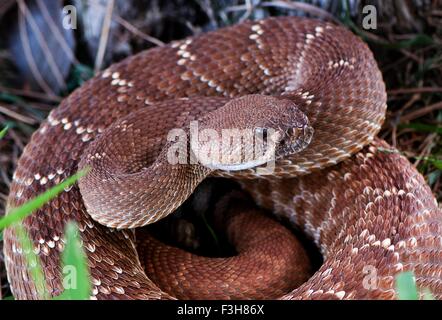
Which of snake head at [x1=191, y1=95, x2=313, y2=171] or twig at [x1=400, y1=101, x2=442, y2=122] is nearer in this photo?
snake head at [x1=191, y1=95, x2=313, y2=171]

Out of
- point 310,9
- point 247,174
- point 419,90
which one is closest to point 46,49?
point 310,9

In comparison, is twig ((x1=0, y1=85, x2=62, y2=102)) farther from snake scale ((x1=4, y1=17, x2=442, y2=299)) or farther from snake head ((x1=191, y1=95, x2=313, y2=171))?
snake head ((x1=191, y1=95, x2=313, y2=171))

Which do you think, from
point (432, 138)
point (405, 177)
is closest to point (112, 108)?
point (405, 177)

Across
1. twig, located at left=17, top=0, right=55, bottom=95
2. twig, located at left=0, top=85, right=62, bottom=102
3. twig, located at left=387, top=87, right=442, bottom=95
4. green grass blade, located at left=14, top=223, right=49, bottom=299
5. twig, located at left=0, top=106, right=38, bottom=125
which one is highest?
twig, located at left=17, top=0, right=55, bottom=95

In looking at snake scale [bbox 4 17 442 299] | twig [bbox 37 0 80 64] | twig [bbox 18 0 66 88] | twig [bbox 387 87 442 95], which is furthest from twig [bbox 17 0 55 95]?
twig [bbox 387 87 442 95]

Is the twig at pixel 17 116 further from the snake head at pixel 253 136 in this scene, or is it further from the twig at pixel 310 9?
the twig at pixel 310 9
